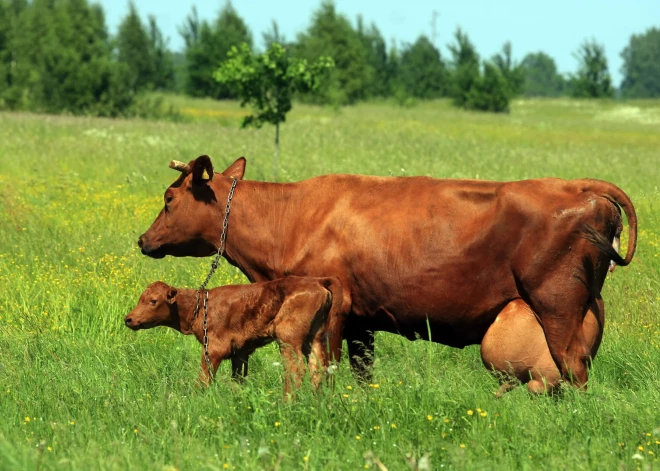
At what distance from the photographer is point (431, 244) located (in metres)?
6.39

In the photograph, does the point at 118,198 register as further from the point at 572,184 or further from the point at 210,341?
the point at 572,184

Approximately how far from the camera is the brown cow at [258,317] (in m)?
6.25

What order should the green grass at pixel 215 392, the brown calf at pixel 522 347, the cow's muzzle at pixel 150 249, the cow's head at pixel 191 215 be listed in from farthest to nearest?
the cow's muzzle at pixel 150 249 → the cow's head at pixel 191 215 → the brown calf at pixel 522 347 → the green grass at pixel 215 392

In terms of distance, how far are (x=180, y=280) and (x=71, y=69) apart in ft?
112

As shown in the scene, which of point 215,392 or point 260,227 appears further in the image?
point 260,227

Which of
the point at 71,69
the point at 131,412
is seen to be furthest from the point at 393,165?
the point at 71,69

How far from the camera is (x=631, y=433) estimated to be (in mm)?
5383

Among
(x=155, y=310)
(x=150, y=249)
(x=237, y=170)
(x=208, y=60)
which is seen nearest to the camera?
(x=155, y=310)

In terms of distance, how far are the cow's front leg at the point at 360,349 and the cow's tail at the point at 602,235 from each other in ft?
5.82

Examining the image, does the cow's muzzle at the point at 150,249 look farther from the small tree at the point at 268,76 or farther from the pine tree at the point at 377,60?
the pine tree at the point at 377,60

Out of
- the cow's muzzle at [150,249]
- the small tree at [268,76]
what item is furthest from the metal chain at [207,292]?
the small tree at [268,76]

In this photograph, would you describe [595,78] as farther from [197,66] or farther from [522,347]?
[522,347]

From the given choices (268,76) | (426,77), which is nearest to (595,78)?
(426,77)

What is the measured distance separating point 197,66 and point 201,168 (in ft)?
212
